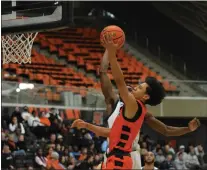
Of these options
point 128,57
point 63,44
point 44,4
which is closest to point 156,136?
point 128,57

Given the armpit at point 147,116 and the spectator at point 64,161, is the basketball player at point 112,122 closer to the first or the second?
the armpit at point 147,116

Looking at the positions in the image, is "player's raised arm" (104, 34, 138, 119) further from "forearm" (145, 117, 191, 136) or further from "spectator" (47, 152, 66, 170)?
"spectator" (47, 152, 66, 170)

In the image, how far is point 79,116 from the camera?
13.5 metres

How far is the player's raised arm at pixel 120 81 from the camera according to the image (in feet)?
14.2

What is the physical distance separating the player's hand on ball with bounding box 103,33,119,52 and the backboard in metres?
2.23

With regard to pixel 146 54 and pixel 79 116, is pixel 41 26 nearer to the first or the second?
pixel 79 116

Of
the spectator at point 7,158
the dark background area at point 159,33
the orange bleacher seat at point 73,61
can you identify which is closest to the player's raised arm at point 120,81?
the spectator at point 7,158

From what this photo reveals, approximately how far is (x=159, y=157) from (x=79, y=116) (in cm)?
200

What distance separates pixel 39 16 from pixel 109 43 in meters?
2.58

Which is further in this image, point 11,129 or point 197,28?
point 197,28

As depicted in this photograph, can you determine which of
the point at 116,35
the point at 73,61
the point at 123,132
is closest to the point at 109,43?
the point at 116,35

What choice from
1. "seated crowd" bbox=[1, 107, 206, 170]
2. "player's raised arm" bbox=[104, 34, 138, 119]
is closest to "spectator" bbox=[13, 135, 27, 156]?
"seated crowd" bbox=[1, 107, 206, 170]

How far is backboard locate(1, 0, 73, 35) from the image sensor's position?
6565 mm

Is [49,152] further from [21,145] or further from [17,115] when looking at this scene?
[17,115]
